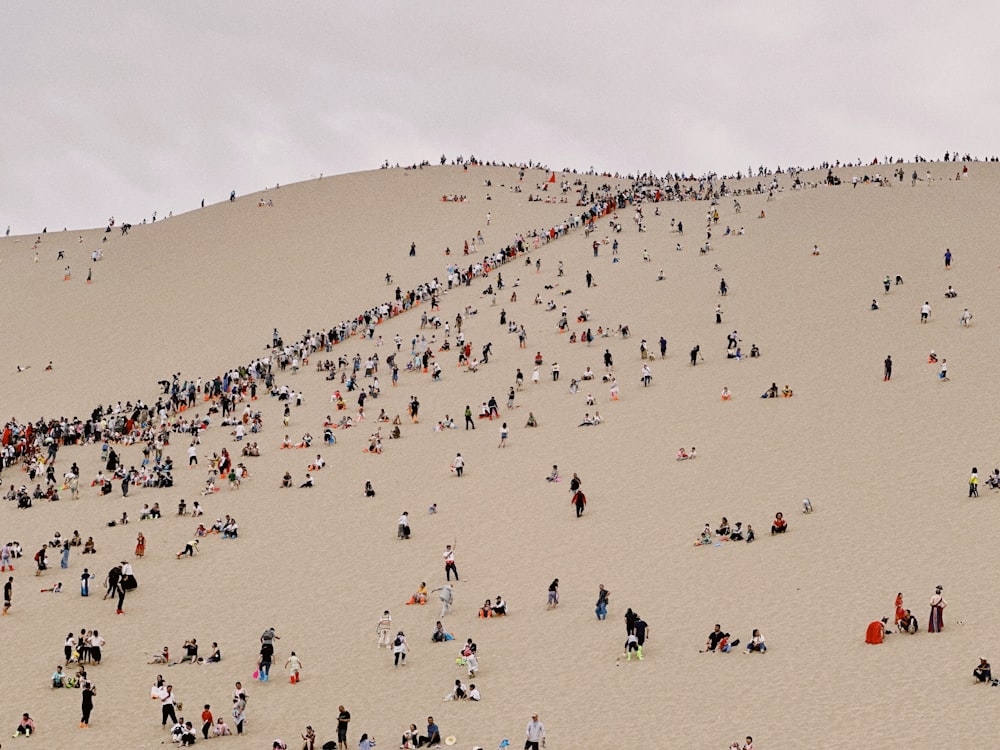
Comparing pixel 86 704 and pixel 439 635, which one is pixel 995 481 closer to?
pixel 439 635

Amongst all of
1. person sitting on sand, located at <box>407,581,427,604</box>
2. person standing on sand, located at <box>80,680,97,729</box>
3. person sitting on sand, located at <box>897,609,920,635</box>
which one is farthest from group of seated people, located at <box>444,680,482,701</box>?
person sitting on sand, located at <box>897,609,920,635</box>

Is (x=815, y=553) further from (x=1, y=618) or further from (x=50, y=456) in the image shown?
(x=50, y=456)

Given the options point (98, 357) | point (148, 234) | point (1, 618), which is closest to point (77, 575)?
point (1, 618)

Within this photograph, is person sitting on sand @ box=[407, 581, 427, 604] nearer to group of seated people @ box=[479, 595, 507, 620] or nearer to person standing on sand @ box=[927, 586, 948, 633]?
group of seated people @ box=[479, 595, 507, 620]

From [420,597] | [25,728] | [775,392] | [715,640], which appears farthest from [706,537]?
[25,728]

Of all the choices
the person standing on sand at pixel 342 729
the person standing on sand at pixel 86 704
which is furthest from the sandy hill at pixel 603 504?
the person standing on sand at pixel 342 729

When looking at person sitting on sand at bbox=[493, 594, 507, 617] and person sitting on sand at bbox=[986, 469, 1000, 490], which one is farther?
person sitting on sand at bbox=[986, 469, 1000, 490]

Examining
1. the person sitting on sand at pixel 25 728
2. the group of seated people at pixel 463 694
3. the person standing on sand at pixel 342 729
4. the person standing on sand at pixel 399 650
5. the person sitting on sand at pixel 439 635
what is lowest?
the person sitting on sand at pixel 25 728

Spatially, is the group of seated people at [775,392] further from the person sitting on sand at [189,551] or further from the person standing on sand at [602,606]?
the person sitting on sand at [189,551]
